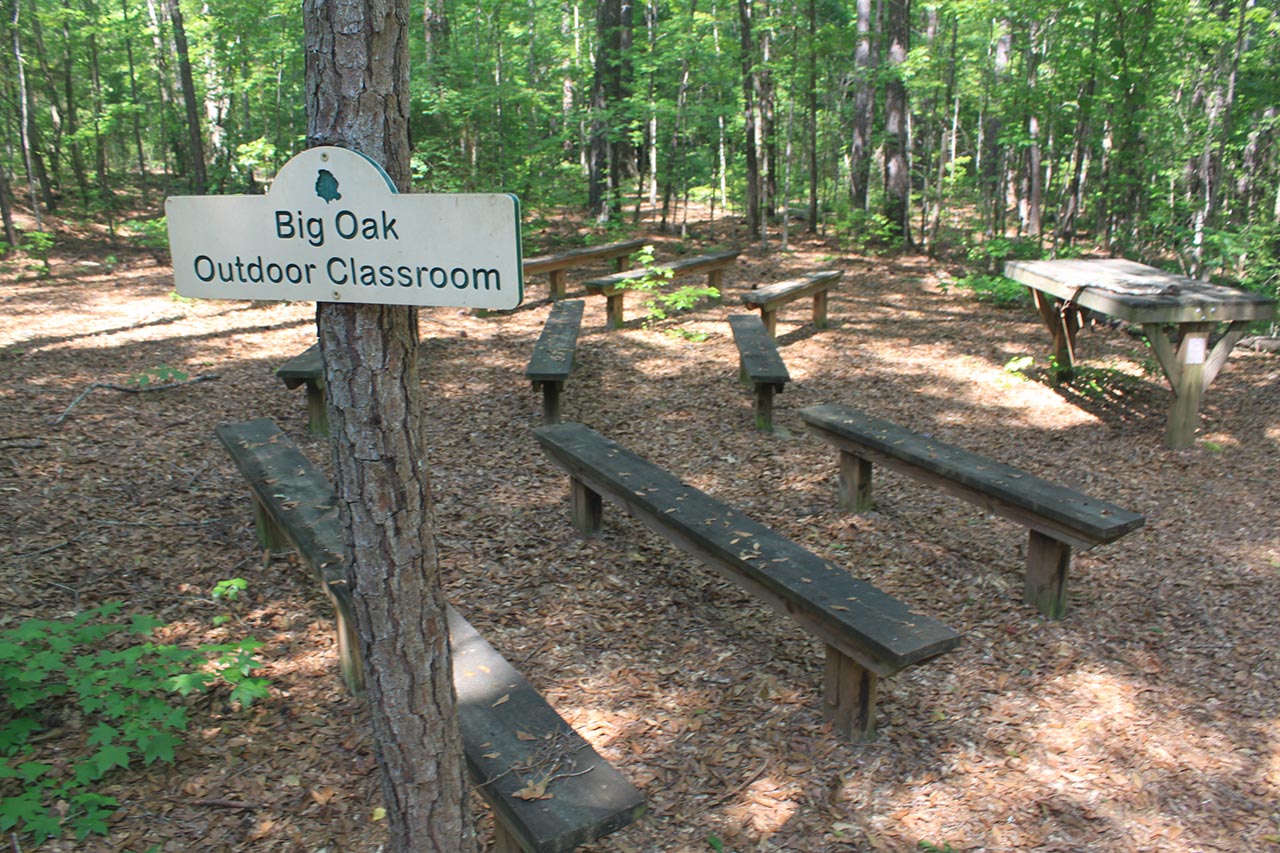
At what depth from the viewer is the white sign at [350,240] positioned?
1.60 meters

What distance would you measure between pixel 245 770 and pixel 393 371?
1.77m

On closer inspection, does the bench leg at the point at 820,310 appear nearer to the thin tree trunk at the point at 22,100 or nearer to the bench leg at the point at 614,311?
the bench leg at the point at 614,311

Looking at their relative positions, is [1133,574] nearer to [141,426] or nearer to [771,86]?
[141,426]

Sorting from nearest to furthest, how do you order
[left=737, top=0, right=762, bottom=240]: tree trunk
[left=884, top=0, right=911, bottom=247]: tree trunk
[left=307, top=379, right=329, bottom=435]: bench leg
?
1. [left=307, top=379, right=329, bottom=435]: bench leg
2. [left=737, top=0, right=762, bottom=240]: tree trunk
3. [left=884, top=0, right=911, bottom=247]: tree trunk

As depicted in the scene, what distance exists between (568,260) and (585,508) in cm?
563

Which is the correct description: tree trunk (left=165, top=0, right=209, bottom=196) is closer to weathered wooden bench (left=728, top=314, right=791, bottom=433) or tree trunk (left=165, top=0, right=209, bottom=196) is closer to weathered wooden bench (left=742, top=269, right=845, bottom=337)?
weathered wooden bench (left=742, top=269, right=845, bottom=337)

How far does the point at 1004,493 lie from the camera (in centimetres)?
392

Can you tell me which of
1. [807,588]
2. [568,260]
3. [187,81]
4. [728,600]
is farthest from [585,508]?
[187,81]

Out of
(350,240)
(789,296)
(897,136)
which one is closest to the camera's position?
(350,240)

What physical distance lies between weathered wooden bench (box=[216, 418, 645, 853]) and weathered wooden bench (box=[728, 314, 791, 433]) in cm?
318

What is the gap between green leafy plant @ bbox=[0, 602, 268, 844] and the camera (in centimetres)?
A: 254

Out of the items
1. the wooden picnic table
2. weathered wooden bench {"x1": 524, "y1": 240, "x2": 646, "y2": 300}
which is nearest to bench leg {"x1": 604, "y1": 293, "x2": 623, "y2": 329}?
weathered wooden bench {"x1": 524, "y1": 240, "x2": 646, "y2": 300}

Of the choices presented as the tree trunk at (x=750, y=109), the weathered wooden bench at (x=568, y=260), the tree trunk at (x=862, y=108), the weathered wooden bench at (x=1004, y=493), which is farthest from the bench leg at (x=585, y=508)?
the tree trunk at (x=862, y=108)

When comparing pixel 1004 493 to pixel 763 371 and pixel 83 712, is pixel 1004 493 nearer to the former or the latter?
pixel 763 371
